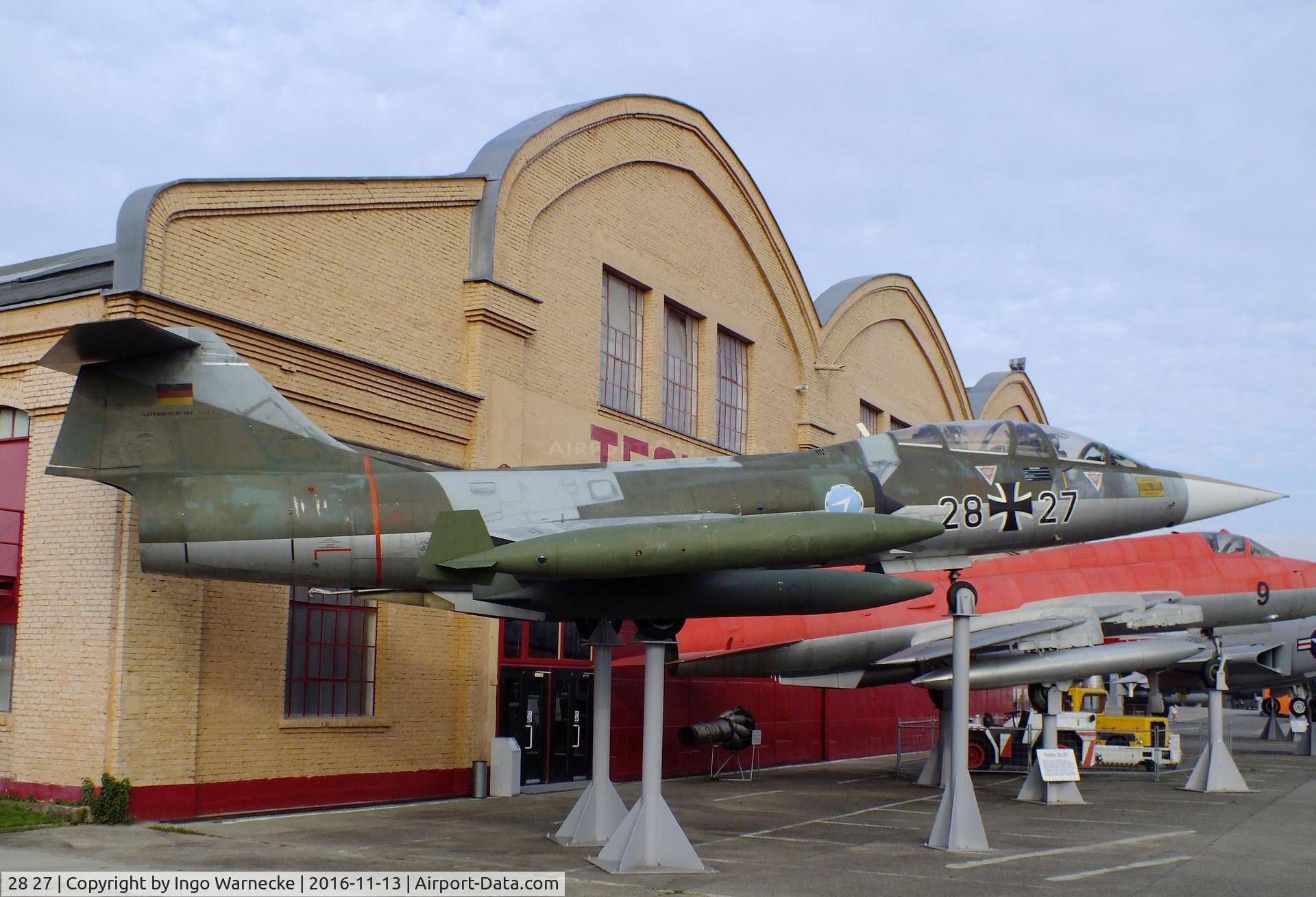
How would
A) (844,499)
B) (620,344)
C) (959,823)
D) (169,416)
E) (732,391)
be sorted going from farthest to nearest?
(732,391)
(620,344)
(844,499)
(959,823)
(169,416)

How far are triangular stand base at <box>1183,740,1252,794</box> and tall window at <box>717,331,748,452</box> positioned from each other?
36.9ft

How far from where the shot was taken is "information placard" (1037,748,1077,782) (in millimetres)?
18062

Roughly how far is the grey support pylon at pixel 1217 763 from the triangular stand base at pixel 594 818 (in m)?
12.3

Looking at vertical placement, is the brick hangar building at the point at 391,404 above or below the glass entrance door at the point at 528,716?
above

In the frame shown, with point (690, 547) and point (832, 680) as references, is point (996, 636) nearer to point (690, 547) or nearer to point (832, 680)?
point (832, 680)

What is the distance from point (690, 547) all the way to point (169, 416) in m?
5.71

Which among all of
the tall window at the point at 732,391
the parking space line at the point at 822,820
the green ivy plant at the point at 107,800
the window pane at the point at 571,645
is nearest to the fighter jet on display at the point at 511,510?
the parking space line at the point at 822,820

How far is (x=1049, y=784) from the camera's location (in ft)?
60.9

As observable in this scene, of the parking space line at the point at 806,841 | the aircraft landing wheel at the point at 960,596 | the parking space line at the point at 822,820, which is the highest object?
the aircraft landing wheel at the point at 960,596

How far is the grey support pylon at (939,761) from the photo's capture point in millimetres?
21203

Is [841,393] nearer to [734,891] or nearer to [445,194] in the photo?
[445,194]

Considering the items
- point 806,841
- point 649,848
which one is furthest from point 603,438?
point 649,848

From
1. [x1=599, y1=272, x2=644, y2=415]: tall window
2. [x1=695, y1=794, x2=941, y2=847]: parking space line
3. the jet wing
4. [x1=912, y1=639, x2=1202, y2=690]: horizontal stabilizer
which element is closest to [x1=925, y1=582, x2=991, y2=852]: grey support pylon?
[x1=695, y1=794, x2=941, y2=847]: parking space line

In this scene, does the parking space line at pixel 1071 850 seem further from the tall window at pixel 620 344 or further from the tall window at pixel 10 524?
the tall window at pixel 10 524
